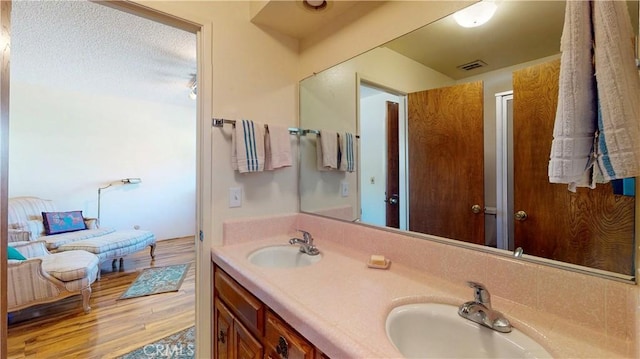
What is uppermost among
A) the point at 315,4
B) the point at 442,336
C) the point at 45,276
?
the point at 315,4

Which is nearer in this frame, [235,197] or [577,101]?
[577,101]

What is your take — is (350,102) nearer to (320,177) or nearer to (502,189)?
(320,177)

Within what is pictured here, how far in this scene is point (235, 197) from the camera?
1.50 metres

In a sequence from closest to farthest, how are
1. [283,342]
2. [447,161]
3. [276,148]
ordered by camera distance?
[283,342], [447,161], [276,148]

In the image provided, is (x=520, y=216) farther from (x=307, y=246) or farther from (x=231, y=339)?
(x=231, y=339)

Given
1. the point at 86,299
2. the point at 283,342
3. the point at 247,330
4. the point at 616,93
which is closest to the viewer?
the point at 616,93

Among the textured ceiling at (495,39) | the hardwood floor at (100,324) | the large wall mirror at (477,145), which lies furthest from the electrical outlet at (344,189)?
the hardwood floor at (100,324)

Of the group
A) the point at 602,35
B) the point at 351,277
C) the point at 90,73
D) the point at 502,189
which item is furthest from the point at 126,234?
the point at 602,35

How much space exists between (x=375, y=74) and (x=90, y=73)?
352cm

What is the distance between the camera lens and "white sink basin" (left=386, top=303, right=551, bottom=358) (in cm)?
67

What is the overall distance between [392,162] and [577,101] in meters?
0.85

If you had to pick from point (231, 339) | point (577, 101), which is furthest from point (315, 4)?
point (231, 339)

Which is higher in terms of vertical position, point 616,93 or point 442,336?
point 616,93

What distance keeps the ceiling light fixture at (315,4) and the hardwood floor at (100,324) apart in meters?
2.42
